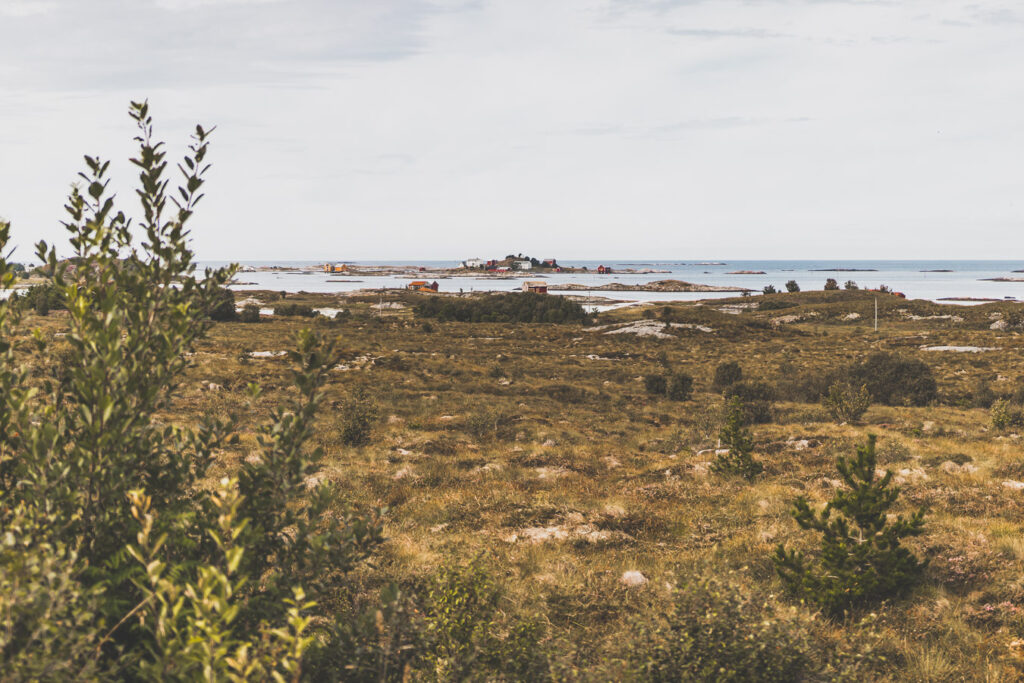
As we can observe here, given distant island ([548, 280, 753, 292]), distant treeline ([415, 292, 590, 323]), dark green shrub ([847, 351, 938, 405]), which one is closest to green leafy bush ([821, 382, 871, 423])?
dark green shrub ([847, 351, 938, 405])

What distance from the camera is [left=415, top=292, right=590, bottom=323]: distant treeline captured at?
239 ft

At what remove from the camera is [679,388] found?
30.5 metres

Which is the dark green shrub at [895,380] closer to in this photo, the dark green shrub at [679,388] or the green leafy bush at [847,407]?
the green leafy bush at [847,407]

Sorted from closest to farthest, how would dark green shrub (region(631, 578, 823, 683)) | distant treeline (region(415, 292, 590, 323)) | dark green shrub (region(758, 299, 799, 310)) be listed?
dark green shrub (region(631, 578, 823, 683)) → distant treeline (region(415, 292, 590, 323)) → dark green shrub (region(758, 299, 799, 310))

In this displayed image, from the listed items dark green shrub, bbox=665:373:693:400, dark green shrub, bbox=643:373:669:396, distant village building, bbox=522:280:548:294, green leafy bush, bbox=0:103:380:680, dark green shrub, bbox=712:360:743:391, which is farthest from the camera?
distant village building, bbox=522:280:548:294

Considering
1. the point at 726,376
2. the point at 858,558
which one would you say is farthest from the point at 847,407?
the point at 858,558

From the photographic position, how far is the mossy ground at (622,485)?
6973 mm

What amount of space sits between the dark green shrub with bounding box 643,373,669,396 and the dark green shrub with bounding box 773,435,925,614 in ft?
80.7

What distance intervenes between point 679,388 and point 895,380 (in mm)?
11257

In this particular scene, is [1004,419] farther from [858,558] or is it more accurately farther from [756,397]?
[858,558]

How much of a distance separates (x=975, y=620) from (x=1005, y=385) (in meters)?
31.8

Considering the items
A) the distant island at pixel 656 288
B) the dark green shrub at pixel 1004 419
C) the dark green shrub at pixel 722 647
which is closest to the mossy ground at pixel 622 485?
the dark green shrub at pixel 722 647

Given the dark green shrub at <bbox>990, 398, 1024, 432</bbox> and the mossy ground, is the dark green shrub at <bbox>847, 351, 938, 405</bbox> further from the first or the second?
the dark green shrub at <bbox>990, 398, 1024, 432</bbox>

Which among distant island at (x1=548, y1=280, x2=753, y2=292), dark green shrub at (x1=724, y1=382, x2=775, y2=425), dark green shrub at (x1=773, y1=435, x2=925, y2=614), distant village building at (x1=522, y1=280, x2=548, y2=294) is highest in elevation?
distant island at (x1=548, y1=280, x2=753, y2=292)
